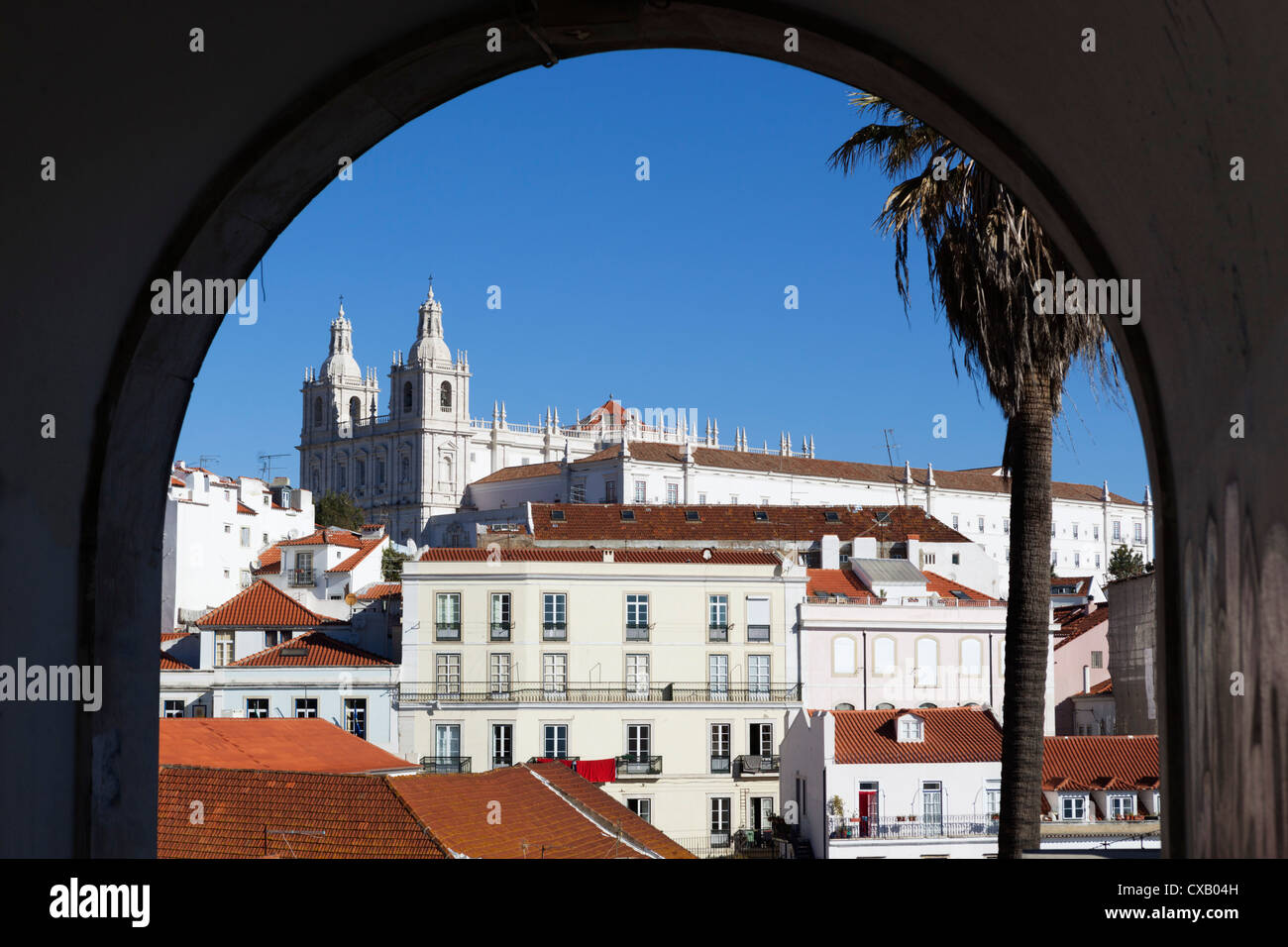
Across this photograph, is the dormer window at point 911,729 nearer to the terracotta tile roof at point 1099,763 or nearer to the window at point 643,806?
the terracotta tile roof at point 1099,763

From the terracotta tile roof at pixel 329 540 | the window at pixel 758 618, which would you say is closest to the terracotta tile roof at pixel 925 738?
the window at pixel 758 618

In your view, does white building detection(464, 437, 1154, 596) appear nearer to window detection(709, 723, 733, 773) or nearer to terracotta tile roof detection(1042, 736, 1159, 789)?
window detection(709, 723, 733, 773)

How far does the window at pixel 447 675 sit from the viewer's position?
127 ft

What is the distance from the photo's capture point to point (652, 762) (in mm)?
38406

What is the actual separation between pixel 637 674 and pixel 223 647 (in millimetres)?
13547

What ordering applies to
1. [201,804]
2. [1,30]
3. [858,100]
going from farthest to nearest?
[201,804] → [858,100] → [1,30]

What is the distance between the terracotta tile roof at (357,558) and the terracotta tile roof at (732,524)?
6421 mm

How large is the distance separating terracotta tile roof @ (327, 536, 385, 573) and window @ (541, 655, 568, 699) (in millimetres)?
14461

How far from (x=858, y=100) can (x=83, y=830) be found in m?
7.14

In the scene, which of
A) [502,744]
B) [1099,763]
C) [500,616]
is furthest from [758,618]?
[1099,763]

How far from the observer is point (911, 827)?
32.9 meters
